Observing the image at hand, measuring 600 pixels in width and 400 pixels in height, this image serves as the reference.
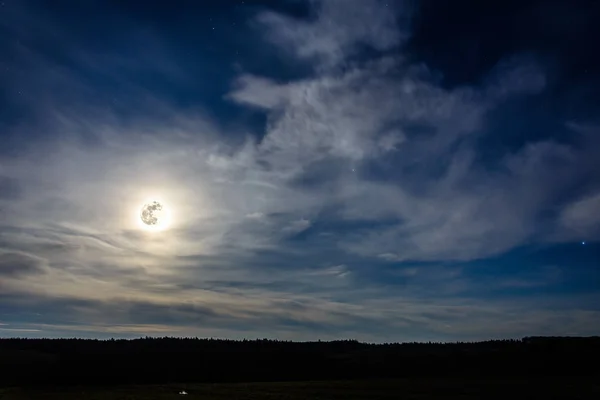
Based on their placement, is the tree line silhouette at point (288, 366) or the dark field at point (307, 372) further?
the tree line silhouette at point (288, 366)

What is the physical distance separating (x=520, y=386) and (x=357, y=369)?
6840 cm

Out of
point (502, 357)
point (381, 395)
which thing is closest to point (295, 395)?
point (381, 395)

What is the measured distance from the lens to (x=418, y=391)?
80125mm

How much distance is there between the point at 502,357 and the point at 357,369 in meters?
41.7

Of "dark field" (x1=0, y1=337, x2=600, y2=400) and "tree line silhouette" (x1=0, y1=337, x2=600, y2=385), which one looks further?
"tree line silhouette" (x1=0, y1=337, x2=600, y2=385)

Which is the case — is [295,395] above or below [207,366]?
below

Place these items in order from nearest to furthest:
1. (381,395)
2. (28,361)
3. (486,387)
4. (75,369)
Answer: (381,395) → (486,387) → (75,369) → (28,361)

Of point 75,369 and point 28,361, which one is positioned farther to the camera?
point 28,361

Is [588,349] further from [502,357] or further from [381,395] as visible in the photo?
[381,395]

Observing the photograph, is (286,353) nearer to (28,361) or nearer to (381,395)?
(28,361)

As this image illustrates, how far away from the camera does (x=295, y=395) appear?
7550 centimetres

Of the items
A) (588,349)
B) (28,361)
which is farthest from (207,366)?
(588,349)

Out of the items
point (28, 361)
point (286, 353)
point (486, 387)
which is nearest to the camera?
point (486, 387)

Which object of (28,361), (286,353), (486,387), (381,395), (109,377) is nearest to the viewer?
(381,395)
